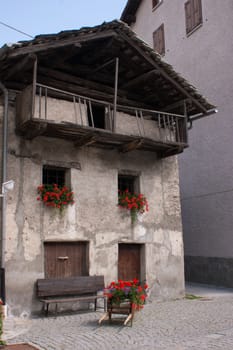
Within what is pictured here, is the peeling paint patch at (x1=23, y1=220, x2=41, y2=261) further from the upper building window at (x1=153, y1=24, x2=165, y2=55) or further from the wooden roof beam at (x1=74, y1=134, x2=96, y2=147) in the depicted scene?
the upper building window at (x1=153, y1=24, x2=165, y2=55)

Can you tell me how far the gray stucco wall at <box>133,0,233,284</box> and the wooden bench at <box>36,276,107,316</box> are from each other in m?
6.13

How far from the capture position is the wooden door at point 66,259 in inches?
429

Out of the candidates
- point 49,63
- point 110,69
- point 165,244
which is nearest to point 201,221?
point 165,244

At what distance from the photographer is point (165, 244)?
12.9 metres

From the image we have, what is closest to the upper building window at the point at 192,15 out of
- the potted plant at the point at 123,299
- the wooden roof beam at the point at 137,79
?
the wooden roof beam at the point at 137,79

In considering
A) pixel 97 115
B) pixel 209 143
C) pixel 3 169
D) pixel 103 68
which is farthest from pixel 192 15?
pixel 3 169

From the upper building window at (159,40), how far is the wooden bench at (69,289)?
12248 mm

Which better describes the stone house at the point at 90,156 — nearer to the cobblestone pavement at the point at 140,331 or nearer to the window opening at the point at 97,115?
the window opening at the point at 97,115

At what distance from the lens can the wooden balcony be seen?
10.3 m

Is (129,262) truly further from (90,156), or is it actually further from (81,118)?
(81,118)

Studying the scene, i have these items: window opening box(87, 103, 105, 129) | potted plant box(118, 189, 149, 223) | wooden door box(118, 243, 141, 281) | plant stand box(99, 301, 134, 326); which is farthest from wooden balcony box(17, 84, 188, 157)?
plant stand box(99, 301, 134, 326)

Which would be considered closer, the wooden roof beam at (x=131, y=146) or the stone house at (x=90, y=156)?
the stone house at (x=90, y=156)

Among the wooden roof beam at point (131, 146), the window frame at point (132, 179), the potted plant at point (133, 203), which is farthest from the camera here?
the window frame at point (132, 179)

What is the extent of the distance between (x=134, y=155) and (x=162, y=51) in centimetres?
873
